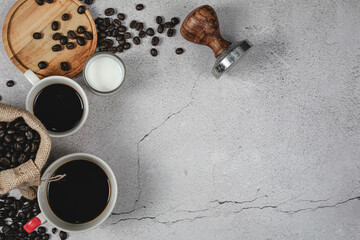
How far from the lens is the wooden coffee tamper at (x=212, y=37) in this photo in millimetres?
1073

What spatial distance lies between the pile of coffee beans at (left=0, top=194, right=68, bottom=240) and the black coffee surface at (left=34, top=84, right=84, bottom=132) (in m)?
0.29

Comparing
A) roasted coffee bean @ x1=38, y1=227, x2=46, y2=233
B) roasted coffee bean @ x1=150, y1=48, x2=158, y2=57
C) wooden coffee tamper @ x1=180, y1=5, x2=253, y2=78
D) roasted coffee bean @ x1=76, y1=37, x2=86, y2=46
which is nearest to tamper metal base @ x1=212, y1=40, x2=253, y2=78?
wooden coffee tamper @ x1=180, y1=5, x2=253, y2=78

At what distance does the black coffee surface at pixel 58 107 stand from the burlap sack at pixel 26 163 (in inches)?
4.5

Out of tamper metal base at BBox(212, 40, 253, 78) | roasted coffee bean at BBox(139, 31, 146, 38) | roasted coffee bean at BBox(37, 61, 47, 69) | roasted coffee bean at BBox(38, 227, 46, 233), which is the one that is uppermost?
roasted coffee bean at BBox(37, 61, 47, 69)

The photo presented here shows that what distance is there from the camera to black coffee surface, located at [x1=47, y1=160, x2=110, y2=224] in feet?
3.55

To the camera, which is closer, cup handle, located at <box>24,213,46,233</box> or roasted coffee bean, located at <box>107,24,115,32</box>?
cup handle, located at <box>24,213,46,233</box>

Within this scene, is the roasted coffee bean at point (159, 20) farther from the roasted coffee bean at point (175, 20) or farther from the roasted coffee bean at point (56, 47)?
the roasted coffee bean at point (56, 47)

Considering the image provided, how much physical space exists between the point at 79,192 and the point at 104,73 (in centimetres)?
→ 41

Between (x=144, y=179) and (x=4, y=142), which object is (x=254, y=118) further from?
(x=4, y=142)

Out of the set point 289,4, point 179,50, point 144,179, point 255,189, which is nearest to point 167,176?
point 144,179

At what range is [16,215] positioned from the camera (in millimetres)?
1140

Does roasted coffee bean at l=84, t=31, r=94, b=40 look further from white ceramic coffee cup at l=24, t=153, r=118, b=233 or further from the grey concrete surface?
white ceramic coffee cup at l=24, t=153, r=118, b=233

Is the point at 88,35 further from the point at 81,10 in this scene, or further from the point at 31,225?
the point at 31,225

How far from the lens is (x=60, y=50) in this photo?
113 centimetres
